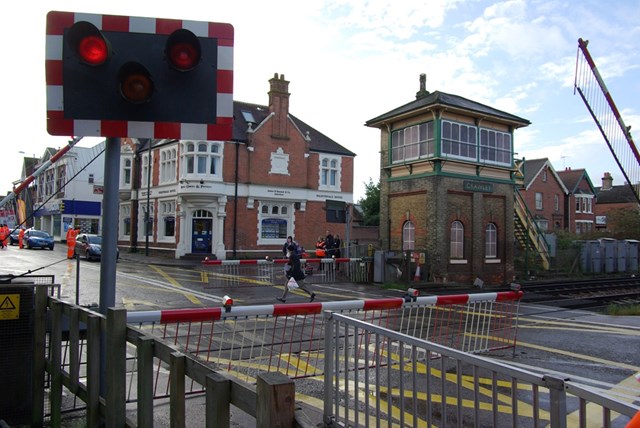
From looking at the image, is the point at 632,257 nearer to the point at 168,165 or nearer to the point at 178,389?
the point at 168,165

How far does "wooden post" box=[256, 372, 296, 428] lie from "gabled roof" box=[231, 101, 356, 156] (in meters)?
30.8

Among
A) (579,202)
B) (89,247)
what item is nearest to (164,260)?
(89,247)

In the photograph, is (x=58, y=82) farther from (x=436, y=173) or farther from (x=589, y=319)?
(x=436, y=173)

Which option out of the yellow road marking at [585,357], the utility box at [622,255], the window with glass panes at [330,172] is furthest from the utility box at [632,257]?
the yellow road marking at [585,357]

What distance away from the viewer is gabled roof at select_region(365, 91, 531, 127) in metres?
19.6

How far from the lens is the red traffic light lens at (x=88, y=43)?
3.45 m

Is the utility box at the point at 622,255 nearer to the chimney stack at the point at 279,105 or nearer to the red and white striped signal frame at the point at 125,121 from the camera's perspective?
the chimney stack at the point at 279,105

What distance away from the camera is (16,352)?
4.18m

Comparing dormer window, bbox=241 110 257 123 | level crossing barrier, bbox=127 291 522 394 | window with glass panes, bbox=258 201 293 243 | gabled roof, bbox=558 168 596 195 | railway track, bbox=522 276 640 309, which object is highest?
dormer window, bbox=241 110 257 123

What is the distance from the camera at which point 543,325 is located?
10930 millimetres

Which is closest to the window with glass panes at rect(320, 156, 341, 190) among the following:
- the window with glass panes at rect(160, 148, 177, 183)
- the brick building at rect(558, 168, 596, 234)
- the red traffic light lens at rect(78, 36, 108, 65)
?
the window with glass panes at rect(160, 148, 177, 183)

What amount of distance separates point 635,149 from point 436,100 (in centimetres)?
1256

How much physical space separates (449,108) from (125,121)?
17768mm

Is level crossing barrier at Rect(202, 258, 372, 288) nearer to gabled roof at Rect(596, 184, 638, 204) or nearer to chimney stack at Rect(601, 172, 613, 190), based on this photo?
gabled roof at Rect(596, 184, 638, 204)
